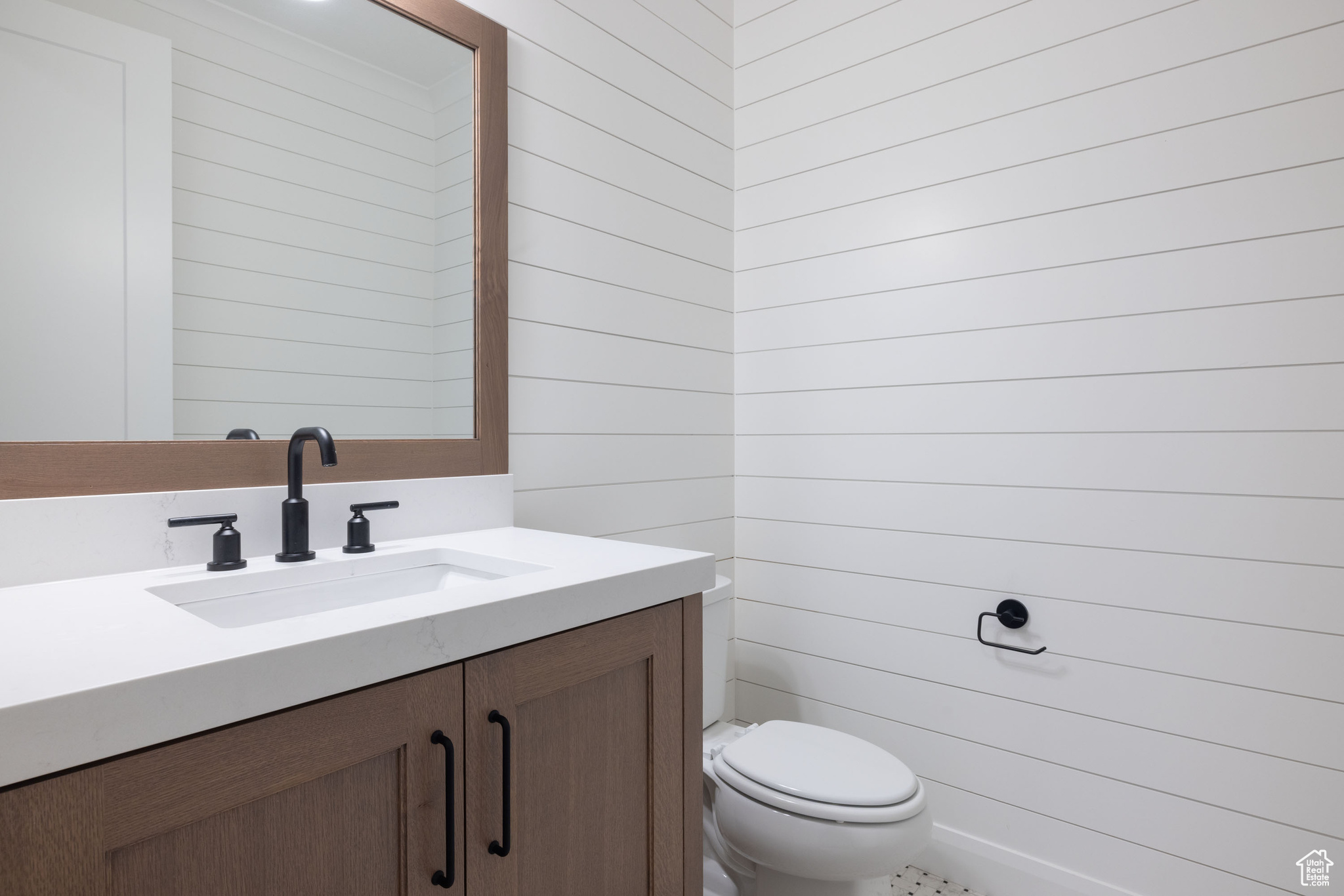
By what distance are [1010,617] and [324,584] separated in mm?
1439

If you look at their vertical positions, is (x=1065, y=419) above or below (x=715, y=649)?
above

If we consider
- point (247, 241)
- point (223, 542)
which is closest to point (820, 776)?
point (223, 542)

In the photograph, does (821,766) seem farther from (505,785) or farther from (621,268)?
(621,268)

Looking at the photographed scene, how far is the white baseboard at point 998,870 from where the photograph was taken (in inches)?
62.4

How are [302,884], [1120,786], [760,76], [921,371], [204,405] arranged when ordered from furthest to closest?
[760,76] → [921,371] → [1120,786] → [204,405] → [302,884]

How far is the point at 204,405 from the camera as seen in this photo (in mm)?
1083

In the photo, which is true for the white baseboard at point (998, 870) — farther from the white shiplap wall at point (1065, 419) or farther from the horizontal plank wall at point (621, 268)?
the horizontal plank wall at point (621, 268)

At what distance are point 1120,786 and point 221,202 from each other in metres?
2.03

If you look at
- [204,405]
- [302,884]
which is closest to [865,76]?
[204,405]

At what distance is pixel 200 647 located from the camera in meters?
0.60

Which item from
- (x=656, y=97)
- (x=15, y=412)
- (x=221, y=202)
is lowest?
(x=15, y=412)

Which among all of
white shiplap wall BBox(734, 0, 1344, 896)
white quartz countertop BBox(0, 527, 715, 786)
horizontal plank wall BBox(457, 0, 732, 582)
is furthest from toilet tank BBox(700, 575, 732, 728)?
white quartz countertop BBox(0, 527, 715, 786)

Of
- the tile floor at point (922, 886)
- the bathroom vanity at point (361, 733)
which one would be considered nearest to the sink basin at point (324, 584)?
the bathroom vanity at point (361, 733)

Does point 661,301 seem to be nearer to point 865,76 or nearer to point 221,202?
point 865,76
